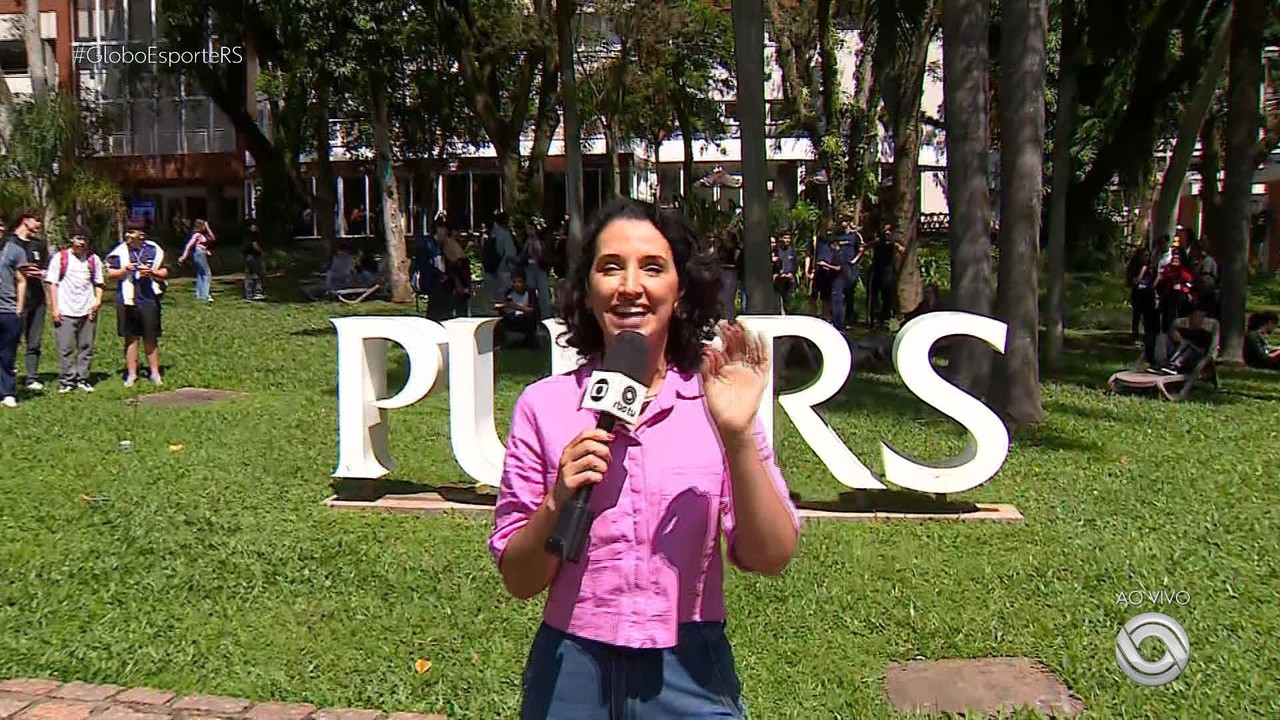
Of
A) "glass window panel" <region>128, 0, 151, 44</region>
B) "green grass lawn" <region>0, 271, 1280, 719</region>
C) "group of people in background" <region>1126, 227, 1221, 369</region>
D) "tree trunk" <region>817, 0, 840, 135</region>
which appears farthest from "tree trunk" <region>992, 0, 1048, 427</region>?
"glass window panel" <region>128, 0, 151, 44</region>

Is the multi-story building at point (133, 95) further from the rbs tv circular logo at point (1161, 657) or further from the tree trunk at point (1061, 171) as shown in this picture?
the rbs tv circular logo at point (1161, 657)

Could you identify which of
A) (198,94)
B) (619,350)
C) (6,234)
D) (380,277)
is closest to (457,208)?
(198,94)

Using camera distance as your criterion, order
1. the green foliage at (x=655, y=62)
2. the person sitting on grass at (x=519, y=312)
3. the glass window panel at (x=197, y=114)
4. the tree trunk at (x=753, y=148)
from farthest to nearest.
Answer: the glass window panel at (x=197, y=114) < the green foliage at (x=655, y=62) < the person sitting on grass at (x=519, y=312) < the tree trunk at (x=753, y=148)

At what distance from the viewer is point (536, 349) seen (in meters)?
16.5

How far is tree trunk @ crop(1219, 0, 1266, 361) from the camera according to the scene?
15.5 m

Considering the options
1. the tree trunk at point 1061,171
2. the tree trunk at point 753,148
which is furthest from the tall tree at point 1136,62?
the tree trunk at point 753,148

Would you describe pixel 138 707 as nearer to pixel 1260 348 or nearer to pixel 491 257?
pixel 491 257

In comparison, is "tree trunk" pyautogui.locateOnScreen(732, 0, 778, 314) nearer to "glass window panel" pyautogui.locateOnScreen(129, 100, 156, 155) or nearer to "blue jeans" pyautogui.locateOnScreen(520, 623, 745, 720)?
"blue jeans" pyautogui.locateOnScreen(520, 623, 745, 720)

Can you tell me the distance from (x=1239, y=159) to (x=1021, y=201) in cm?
680

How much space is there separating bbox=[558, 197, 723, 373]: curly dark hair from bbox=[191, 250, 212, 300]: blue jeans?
23.0 meters

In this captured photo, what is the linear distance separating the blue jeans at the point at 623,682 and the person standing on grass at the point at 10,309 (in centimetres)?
1107

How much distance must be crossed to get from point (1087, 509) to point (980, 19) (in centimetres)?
484

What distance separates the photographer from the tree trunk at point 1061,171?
49.6ft

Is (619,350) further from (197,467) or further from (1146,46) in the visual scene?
(1146,46)
